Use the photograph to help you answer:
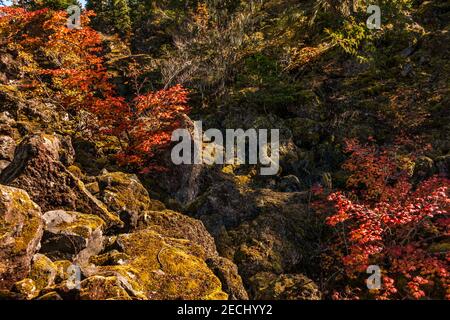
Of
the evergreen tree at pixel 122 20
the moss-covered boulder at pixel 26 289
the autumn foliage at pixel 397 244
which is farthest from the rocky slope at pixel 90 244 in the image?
the evergreen tree at pixel 122 20

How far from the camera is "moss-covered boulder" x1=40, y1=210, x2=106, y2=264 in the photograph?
27.5 feet

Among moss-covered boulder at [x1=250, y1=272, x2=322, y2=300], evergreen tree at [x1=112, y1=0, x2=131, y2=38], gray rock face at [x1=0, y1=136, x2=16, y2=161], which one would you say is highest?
evergreen tree at [x1=112, y1=0, x2=131, y2=38]

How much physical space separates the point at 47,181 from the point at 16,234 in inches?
→ 104

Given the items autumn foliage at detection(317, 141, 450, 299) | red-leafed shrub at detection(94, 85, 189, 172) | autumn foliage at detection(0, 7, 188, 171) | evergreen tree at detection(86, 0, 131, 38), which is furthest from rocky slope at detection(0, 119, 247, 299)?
evergreen tree at detection(86, 0, 131, 38)

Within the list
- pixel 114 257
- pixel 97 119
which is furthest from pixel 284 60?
pixel 114 257

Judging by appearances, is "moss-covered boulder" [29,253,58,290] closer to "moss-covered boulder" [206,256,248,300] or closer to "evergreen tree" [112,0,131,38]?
"moss-covered boulder" [206,256,248,300]

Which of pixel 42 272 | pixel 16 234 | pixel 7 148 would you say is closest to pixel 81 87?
pixel 7 148

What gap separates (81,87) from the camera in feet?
63.1

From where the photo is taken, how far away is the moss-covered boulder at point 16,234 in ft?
23.0

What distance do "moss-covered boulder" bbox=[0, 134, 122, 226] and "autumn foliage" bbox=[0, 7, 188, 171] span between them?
193 inches

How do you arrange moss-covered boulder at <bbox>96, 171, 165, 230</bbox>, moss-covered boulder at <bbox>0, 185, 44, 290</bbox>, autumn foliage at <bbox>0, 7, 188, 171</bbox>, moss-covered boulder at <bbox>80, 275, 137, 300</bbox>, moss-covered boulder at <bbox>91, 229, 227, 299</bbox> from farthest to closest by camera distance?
autumn foliage at <bbox>0, 7, 188, 171</bbox>, moss-covered boulder at <bbox>96, 171, 165, 230</bbox>, moss-covered boulder at <bbox>91, 229, 227, 299</bbox>, moss-covered boulder at <bbox>0, 185, 44, 290</bbox>, moss-covered boulder at <bbox>80, 275, 137, 300</bbox>

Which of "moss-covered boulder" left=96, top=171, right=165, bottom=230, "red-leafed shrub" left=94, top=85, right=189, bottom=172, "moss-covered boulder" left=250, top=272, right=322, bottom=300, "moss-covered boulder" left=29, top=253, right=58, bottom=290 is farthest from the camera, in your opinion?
"red-leafed shrub" left=94, top=85, right=189, bottom=172

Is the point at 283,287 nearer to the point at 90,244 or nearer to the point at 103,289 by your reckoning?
the point at 103,289

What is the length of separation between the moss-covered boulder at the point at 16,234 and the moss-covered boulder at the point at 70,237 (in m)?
0.46
